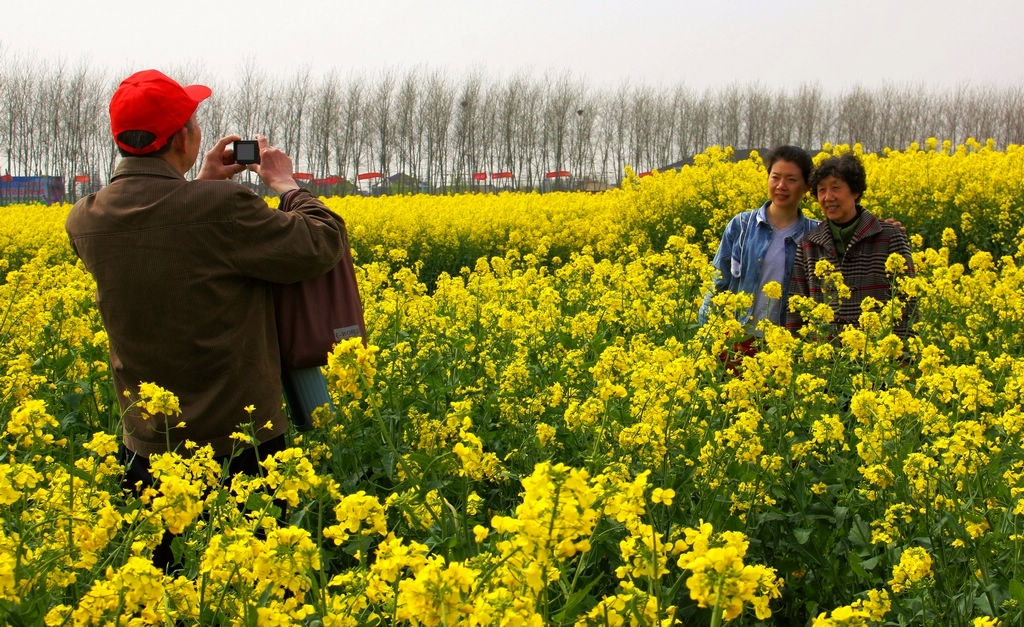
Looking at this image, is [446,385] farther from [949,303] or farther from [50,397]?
[949,303]

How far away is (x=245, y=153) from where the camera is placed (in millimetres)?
2766

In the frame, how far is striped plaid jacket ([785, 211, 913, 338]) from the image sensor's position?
4.12 meters

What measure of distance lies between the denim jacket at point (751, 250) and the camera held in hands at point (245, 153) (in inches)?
92.9

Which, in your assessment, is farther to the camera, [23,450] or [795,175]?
[795,175]

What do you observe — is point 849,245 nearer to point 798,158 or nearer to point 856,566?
point 798,158

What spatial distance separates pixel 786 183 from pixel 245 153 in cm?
273

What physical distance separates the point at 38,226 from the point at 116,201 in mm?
10443

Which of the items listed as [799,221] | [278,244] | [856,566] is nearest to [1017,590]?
[856,566]

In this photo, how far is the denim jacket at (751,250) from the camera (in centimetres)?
441

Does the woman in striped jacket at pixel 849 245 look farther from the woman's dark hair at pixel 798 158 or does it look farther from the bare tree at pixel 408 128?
the bare tree at pixel 408 128

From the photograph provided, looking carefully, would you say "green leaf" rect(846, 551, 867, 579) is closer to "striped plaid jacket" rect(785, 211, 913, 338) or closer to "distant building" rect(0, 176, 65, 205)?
"striped plaid jacket" rect(785, 211, 913, 338)

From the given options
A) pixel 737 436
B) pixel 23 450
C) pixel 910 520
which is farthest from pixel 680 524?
pixel 23 450

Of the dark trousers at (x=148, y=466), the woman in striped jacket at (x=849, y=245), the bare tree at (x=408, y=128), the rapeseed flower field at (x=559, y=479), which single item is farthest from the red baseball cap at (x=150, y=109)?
the bare tree at (x=408, y=128)

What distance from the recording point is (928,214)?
857 cm
